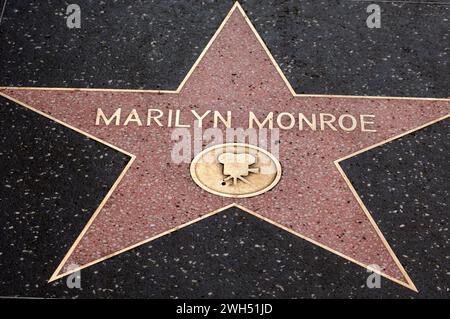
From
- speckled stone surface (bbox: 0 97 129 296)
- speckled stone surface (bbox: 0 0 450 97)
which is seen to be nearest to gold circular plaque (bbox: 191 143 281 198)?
speckled stone surface (bbox: 0 97 129 296)

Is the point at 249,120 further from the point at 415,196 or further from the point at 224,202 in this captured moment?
the point at 415,196

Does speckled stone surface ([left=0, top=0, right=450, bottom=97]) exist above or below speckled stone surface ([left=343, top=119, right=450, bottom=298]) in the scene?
above

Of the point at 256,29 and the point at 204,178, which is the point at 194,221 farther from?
the point at 256,29

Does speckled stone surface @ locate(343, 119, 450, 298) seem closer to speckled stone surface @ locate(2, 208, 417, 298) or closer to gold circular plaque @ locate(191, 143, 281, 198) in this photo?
speckled stone surface @ locate(2, 208, 417, 298)

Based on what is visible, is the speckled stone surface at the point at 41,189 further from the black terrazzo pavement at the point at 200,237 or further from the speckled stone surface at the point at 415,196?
the speckled stone surface at the point at 415,196

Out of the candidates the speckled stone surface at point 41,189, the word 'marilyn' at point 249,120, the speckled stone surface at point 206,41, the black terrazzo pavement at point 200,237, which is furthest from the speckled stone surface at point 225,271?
the speckled stone surface at point 206,41

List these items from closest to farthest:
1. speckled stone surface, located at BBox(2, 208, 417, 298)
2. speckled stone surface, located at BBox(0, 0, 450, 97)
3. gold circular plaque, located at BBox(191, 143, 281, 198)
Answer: speckled stone surface, located at BBox(2, 208, 417, 298)
gold circular plaque, located at BBox(191, 143, 281, 198)
speckled stone surface, located at BBox(0, 0, 450, 97)

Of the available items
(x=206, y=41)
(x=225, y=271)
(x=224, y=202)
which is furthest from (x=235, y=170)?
(x=206, y=41)

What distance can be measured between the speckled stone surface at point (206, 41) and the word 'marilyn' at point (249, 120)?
7.8 inches

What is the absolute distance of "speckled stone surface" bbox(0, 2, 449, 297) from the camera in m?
3.04

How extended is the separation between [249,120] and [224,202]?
1.65 ft

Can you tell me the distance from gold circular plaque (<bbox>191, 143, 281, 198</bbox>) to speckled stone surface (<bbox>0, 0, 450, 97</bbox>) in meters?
0.50

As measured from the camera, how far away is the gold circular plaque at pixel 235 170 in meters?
3.38

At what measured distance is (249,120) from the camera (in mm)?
3686
